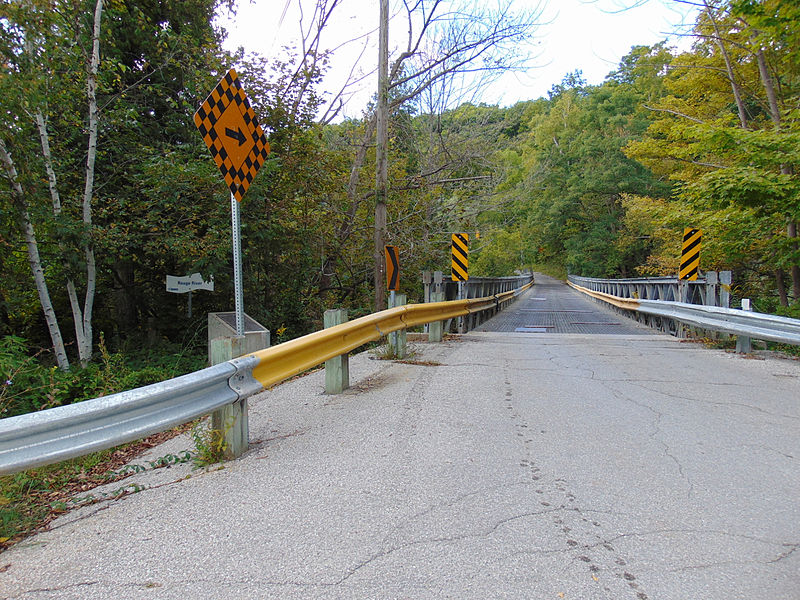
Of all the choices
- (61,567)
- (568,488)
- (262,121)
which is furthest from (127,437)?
Result: (262,121)

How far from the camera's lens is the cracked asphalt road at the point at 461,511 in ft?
7.66

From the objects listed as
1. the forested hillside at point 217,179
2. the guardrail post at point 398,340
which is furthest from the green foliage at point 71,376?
the guardrail post at point 398,340

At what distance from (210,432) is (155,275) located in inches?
414

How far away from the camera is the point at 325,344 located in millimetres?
5133

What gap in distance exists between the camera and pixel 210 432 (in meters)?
3.87

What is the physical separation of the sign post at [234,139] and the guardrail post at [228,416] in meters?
0.61

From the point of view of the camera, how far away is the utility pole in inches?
485

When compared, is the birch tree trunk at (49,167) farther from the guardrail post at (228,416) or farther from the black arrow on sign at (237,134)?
the guardrail post at (228,416)

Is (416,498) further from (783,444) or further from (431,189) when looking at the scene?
(431,189)

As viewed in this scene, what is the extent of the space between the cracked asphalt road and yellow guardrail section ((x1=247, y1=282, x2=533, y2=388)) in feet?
1.73

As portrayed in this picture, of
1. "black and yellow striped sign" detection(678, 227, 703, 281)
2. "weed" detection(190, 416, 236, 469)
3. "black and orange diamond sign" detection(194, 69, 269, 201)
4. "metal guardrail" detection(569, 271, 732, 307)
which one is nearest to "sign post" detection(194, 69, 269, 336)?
"black and orange diamond sign" detection(194, 69, 269, 201)

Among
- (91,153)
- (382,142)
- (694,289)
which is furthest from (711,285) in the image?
(91,153)

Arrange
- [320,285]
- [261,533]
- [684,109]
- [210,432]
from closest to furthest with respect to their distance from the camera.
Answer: [261,533]
[210,432]
[320,285]
[684,109]

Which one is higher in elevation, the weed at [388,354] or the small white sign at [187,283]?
the small white sign at [187,283]
